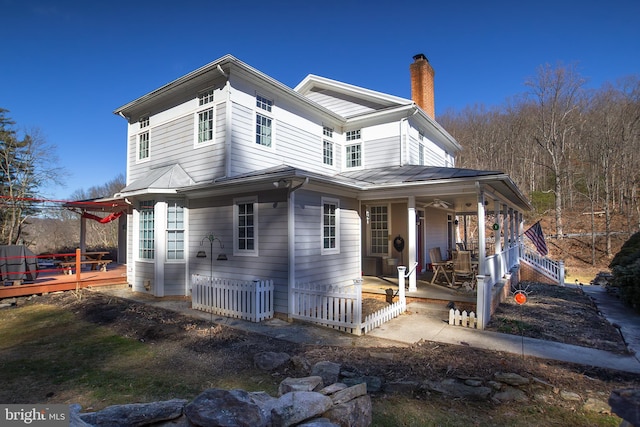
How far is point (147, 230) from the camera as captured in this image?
32.9 ft

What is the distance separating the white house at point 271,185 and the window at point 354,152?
1.7 inches

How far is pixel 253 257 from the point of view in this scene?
8.36m

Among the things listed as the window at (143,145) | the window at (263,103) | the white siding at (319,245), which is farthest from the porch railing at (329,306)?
the window at (143,145)

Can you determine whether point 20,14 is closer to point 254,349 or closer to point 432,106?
point 254,349

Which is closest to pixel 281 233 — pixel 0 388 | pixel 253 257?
pixel 253 257

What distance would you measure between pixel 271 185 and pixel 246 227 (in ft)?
4.67

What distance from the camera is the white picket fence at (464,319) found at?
270 inches

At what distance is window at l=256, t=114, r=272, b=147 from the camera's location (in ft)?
32.3

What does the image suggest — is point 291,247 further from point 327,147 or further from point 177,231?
point 327,147

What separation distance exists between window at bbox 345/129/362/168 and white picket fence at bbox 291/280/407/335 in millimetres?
6773

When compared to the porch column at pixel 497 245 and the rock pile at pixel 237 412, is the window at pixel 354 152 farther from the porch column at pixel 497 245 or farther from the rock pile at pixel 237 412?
the rock pile at pixel 237 412

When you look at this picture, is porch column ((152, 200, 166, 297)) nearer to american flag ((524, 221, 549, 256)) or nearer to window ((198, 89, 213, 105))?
window ((198, 89, 213, 105))

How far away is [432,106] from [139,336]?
1443 cm

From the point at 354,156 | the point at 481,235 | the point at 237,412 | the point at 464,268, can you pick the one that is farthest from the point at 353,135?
the point at 237,412
